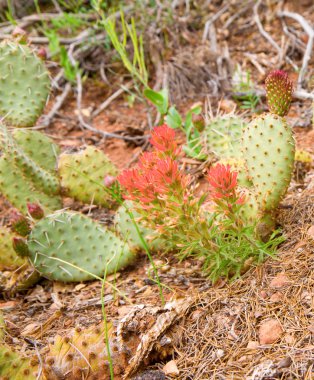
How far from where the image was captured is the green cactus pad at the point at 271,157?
2.05 meters

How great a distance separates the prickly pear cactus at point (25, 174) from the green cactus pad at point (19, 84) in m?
0.12

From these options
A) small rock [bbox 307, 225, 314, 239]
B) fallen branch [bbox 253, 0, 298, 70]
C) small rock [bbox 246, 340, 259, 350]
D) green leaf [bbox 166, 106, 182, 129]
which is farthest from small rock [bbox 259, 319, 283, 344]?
fallen branch [bbox 253, 0, 298, 70]

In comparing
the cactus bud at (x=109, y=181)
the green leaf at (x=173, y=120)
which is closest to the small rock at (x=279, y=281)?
the cactus bud at (x=109, y=181)

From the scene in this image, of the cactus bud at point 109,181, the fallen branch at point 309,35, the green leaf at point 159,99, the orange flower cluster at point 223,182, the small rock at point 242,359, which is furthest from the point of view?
the fallen branch at point 309,35

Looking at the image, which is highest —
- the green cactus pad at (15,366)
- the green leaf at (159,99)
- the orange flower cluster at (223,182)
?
the orange flower cluster at (223,182)

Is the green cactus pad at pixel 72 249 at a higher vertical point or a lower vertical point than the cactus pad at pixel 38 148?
lower

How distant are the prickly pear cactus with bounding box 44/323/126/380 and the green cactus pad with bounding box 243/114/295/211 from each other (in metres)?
0.81

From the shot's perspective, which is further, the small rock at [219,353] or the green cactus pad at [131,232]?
the green cactus pad at [131,232]

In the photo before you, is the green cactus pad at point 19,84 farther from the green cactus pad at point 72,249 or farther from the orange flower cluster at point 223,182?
the orange flower cluster at point 223,182

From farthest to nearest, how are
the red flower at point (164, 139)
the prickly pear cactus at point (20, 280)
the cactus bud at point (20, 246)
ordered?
the prickly pear cactus at point (20, 280) < the cactus bud at point (20, 246) < the red flower at point (164, 139)

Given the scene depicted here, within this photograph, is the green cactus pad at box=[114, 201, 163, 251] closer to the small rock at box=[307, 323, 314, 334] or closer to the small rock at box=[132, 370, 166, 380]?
the small rock at box=[132, 370, 166, 380]

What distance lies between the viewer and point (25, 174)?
2.69 m

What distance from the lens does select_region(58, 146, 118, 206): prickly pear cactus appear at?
9.18ft

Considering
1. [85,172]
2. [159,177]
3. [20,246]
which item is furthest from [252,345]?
[85,172]
